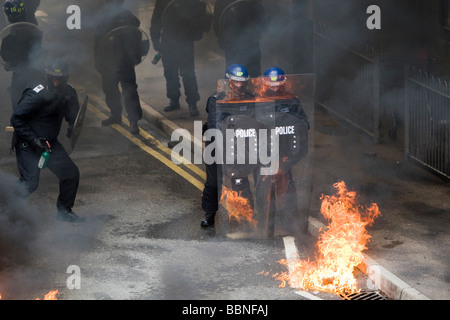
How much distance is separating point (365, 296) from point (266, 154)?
6.18 ft

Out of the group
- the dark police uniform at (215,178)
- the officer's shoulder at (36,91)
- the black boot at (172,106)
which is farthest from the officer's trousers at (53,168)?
the black boot at (172,106)

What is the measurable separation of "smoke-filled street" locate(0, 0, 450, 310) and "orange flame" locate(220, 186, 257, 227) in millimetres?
122

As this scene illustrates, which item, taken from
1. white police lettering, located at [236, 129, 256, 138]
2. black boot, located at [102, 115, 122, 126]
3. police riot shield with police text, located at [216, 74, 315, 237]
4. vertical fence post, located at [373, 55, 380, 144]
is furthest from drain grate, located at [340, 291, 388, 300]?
black boot, located at [102, 115, 122, 126]

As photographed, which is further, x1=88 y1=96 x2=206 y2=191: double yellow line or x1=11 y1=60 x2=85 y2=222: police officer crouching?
x1=88 y1=96 x2=206 y2=191: double yellow line

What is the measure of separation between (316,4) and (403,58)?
5.69 feet

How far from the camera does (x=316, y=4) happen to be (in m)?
14.3

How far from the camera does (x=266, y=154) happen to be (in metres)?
9.19

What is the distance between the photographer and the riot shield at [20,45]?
12.3 metres

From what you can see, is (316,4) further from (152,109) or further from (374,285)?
(374,285)

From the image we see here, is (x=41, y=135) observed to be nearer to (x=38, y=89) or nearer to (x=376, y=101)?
(x=38, y=89)

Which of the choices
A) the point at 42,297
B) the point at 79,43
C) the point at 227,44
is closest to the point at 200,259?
the point at 42,297

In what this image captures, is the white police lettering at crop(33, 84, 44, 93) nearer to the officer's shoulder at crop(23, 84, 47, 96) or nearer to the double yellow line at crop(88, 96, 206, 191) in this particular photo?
the officer's shoulder at crop(23, 84, 47, 96)

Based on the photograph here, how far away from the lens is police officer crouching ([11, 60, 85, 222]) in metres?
9.55

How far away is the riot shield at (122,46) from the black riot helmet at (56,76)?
324cm
